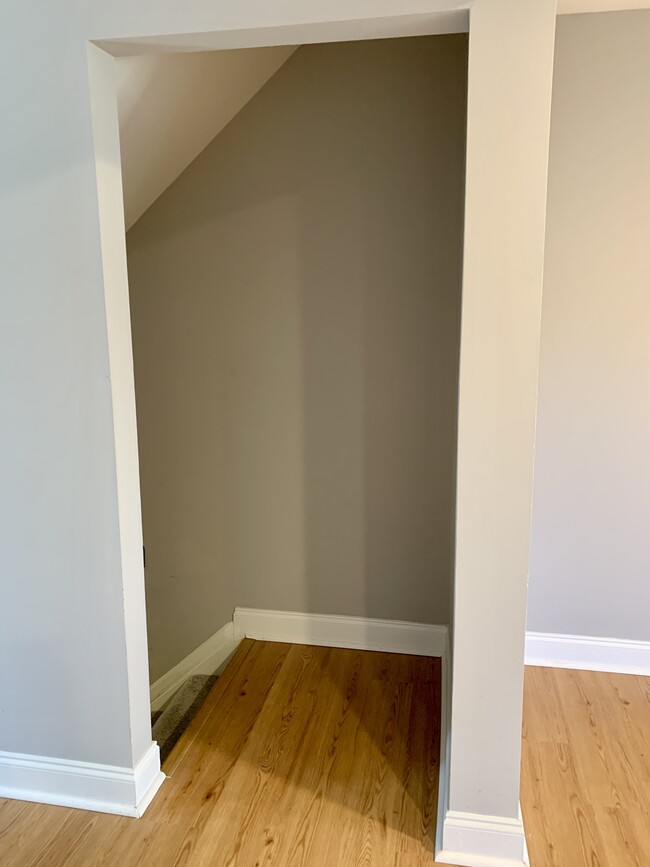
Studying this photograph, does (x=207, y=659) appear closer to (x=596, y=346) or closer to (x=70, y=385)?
(x=70, y=385)

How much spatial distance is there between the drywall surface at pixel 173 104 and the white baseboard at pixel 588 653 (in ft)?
7.33

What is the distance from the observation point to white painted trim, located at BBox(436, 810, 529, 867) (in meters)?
1.76

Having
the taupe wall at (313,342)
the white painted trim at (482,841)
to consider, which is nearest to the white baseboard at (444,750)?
the white painted trim at (482,841)

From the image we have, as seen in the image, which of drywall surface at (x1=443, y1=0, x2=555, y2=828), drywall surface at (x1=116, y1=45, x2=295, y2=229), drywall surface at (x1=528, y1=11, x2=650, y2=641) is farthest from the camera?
drywall surface at (x1=528, y1=11, x2=650, y2=641)

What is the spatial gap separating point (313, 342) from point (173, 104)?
0.94 m

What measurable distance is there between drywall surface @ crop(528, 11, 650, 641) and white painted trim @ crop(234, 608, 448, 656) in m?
0.42

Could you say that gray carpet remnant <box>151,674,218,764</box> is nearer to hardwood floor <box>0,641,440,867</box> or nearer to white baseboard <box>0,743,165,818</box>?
hardwood floor <box>0,641,440,867</box>

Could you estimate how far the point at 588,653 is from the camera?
2.63 m

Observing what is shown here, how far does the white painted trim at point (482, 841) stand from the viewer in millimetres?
1757

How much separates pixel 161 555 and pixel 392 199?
1.74m

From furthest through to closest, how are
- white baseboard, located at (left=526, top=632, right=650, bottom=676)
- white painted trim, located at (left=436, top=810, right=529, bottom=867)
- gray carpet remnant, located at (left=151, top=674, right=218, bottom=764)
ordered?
white baseboard, located at (left=526, top=632, right=650, bottom=676) < gray carpet remnant, located at (left=151, top=674, right=218, bottom=764) < white painted trim, located at (left=436, top=810, right=529, bottom=867)

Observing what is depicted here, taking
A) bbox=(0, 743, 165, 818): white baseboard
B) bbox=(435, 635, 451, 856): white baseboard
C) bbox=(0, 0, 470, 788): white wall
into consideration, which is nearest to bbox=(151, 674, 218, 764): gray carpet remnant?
bbox=(0, 743, 165, 818): white baseboard

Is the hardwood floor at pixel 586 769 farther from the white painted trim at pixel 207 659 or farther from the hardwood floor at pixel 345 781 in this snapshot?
the white painted trim at pixel 207 659

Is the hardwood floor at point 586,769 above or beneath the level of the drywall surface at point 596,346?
beneath
